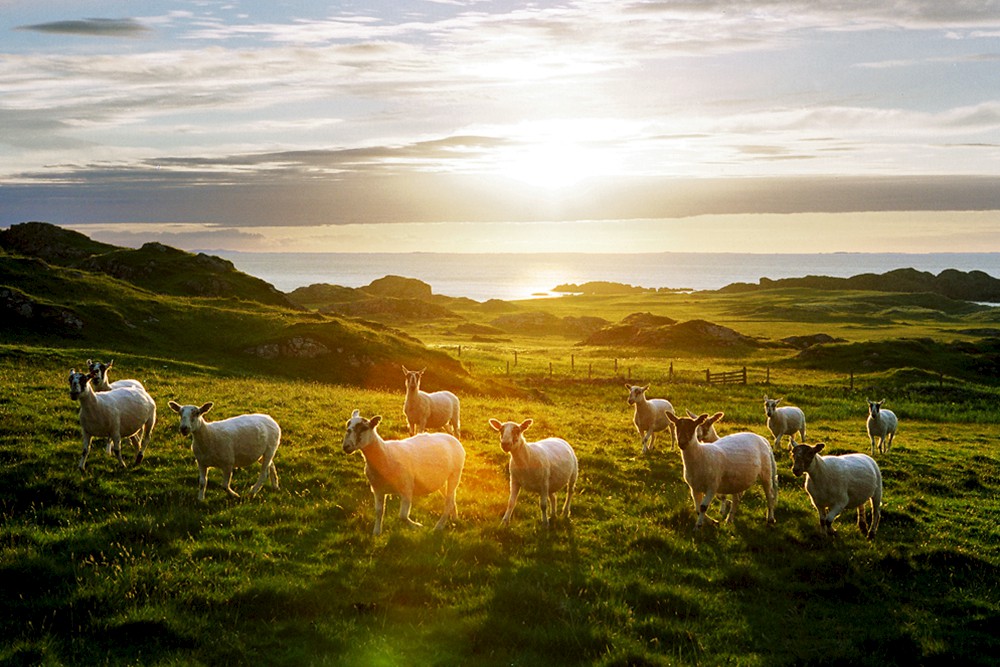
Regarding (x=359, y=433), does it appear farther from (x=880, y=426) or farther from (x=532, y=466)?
(x=880, y=426)

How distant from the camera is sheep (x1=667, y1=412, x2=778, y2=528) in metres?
15.4

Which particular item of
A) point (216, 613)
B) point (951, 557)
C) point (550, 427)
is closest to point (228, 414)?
point (550, 427)

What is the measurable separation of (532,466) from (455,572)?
3.49 m

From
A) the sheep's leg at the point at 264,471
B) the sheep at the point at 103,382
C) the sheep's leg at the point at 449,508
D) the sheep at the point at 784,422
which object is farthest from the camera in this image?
the sheep at the point at 784,422

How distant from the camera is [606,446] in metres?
25.7

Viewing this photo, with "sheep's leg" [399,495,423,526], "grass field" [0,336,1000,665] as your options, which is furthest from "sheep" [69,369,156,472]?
"sheep's leg" [399,495,423,526]

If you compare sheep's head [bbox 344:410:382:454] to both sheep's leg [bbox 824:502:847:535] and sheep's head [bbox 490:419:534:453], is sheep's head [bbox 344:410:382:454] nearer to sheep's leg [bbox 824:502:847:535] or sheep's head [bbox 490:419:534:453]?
sheep's head [bbox 490:419:534:453]

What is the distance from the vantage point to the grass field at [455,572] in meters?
9.78

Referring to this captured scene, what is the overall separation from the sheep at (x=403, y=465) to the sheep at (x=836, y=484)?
287 inches

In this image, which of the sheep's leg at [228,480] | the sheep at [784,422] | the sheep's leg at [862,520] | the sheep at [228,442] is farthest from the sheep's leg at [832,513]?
the sheep at [784,422]

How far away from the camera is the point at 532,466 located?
14.9 meters

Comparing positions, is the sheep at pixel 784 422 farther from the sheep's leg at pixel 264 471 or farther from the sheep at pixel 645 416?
the sheep's leg at pixel 264 471

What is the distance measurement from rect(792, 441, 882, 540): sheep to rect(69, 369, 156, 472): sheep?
15.5 meters

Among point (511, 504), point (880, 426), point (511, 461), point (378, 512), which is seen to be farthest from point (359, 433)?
point (880, 426)
